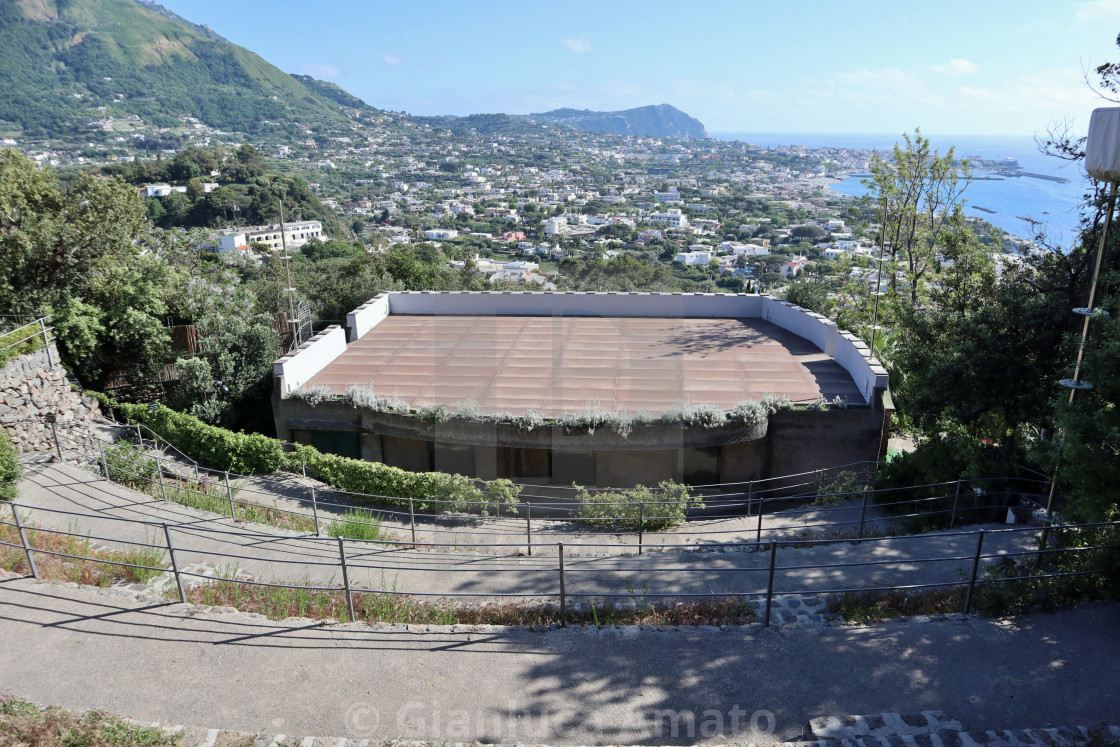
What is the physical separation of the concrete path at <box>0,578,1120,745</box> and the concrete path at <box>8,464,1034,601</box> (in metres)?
0.70

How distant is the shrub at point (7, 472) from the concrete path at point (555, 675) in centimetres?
402

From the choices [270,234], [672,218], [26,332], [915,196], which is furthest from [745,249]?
[26,332]

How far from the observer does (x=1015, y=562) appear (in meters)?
7.41

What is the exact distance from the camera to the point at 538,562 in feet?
29.3

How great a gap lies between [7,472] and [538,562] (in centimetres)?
768

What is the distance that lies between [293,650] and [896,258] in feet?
69.7

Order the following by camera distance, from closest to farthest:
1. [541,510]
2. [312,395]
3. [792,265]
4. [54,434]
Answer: [541,510]
[54,434]
[312,395]
[792,265]

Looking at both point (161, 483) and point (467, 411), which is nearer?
point (161, 483)

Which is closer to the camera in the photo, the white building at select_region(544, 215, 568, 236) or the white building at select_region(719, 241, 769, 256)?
the white building at select_region(719, 241, 769, 256)

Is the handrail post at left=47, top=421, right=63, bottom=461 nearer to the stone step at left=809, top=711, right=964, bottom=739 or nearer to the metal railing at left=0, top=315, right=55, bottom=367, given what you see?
the metal railing at left=0, top=315, right=55, bottom=367

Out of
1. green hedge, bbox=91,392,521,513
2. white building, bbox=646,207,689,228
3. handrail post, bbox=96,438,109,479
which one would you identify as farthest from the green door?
white building, bbox=646,207,689,228

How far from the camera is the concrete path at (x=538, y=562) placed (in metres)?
7.84

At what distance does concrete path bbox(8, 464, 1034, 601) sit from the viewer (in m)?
7.84

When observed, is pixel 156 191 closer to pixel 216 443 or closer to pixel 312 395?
pixel 216 443
